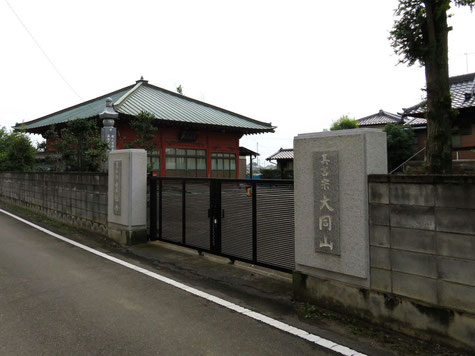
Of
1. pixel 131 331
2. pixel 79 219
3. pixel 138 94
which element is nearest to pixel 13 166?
pixel 138 94

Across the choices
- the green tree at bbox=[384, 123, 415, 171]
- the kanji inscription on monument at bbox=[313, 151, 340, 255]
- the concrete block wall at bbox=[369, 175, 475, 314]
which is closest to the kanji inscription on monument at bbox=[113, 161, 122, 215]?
the kanji inscription on monument at bbox=[313, 151, 340, 255]

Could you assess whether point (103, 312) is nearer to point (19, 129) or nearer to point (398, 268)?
point (398, 268)

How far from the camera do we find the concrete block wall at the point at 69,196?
905cm

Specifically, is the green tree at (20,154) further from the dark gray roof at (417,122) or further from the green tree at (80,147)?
the dark gray roof at (417,122)

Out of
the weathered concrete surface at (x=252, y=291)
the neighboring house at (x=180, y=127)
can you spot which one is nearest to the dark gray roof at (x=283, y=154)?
the neighboring house at (x=180, y=127)

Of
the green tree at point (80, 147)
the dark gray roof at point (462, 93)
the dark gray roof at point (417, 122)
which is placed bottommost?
the green tree at point (80, 147)

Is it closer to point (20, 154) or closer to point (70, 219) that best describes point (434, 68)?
point (70, 219)

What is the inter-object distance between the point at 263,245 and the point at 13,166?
19.7 metres

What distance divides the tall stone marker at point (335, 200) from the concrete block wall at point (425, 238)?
14cm

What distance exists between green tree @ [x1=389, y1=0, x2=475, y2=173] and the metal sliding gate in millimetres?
3869

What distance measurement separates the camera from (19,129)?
69.7 feet

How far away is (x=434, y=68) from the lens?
6996mm

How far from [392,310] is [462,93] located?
20014 millimetres

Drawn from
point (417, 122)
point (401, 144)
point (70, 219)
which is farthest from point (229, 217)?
point (417, 122)
